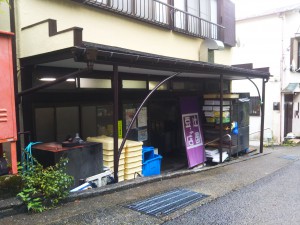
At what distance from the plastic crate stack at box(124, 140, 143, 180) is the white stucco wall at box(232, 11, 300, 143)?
11.4 meters

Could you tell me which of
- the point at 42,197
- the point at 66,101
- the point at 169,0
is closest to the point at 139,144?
the point at 66,101

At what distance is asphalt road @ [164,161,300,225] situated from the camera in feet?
14.2

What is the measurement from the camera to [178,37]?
959 cm

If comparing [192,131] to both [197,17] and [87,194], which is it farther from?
[87,194]

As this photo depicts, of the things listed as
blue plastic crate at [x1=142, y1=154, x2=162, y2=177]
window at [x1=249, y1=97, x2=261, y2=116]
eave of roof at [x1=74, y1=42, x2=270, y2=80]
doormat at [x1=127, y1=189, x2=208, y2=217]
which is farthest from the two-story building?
window at [x1=249, y1=97, x2=261, y2=116]

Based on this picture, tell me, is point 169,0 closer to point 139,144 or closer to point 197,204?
point 139,144

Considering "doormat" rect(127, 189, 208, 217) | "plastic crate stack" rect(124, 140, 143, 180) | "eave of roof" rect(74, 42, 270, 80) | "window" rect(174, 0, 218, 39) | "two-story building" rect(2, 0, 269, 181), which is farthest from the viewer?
"window" rect(174, 0, 218, 39)

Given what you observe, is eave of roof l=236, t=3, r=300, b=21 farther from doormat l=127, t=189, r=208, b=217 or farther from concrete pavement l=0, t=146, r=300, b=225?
doormat l=127, t=189, r=208, b=217

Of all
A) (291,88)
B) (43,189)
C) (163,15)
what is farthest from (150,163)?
(291,88)

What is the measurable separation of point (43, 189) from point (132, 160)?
2.64m

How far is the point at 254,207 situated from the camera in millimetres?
4914

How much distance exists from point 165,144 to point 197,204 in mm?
5391

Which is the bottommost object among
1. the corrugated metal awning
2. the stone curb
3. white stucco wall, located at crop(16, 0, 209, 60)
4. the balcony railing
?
the stone curb

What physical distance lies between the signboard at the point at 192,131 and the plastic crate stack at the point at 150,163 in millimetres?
1769
